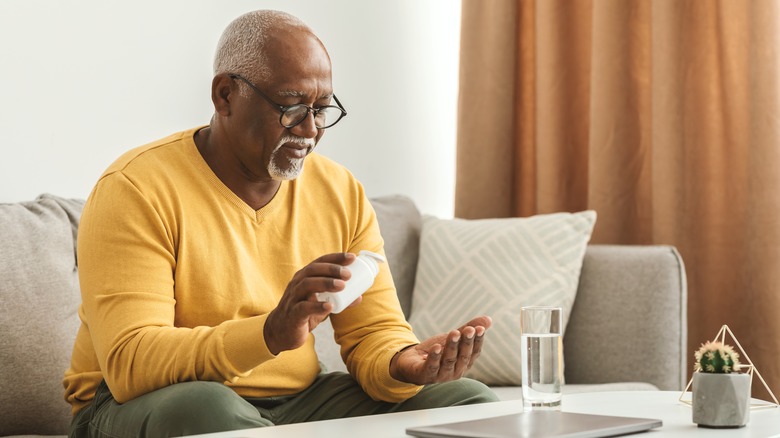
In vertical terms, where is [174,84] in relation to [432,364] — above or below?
above

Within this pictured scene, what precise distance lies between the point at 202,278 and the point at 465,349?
17.4 inches

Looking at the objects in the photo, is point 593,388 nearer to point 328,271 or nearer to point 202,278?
point 202,278

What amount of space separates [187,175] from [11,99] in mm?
739

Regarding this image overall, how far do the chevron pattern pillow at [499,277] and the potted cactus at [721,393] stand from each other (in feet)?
3.54

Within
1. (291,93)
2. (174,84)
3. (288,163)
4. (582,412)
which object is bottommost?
(582,412)

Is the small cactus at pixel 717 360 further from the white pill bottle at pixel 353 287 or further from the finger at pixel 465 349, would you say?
the white pill bottle at pixel 353 287

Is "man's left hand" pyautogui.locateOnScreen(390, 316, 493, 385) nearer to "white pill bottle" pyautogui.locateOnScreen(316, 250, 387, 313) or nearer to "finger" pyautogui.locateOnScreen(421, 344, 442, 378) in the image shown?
"finger" pyautogui.locateOnScreen(421, 344, 442, 378)

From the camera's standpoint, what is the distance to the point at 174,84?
2451mm

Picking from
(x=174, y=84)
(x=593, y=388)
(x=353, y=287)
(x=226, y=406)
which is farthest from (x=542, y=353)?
(x=174, y=84)

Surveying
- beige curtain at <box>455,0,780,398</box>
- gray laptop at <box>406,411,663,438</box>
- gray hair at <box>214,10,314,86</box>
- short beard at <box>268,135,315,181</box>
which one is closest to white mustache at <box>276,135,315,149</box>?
short beard at <box>268,135,315,181</box>

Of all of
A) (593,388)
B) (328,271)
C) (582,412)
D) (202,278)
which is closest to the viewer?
(328,271)

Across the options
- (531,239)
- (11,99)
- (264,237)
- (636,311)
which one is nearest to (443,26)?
(531,239)

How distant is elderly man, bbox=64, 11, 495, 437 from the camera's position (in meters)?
1.38

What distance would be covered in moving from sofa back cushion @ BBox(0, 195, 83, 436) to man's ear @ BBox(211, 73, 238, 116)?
19.1 inches
